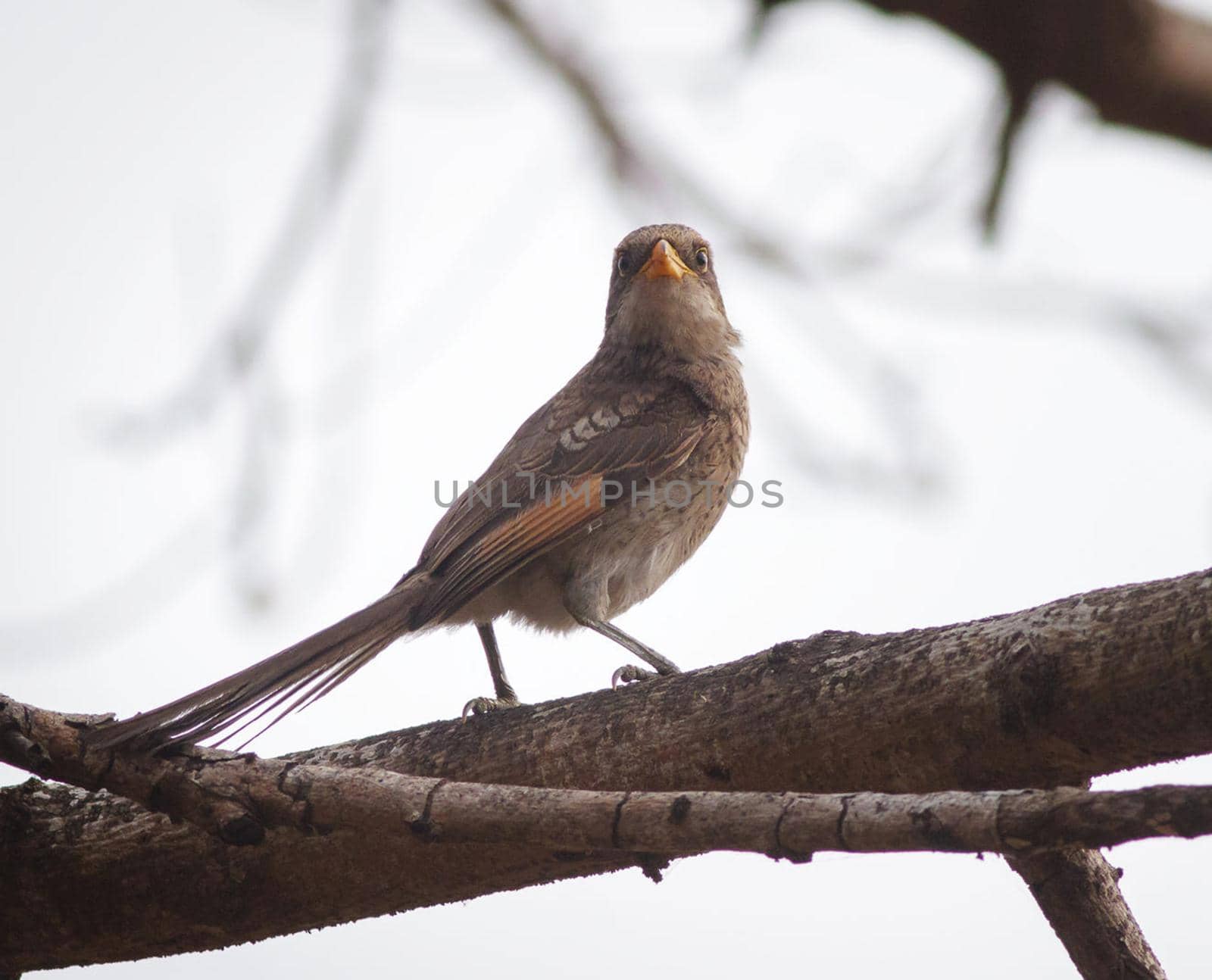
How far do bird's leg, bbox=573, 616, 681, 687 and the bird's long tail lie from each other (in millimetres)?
703

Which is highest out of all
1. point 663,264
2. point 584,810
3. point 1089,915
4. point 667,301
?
point 663,264

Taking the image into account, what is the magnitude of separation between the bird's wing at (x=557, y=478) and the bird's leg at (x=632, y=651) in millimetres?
359

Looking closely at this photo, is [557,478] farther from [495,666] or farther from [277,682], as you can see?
[277,682]

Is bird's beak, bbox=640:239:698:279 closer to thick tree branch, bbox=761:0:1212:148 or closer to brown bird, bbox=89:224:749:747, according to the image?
brown bird, bbox=89:224:749:747

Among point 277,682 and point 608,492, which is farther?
point 608,492

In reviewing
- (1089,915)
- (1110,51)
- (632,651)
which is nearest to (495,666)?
(632,651)

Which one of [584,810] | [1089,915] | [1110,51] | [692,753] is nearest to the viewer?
[1110,51]

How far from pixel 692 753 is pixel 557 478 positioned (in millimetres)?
2075

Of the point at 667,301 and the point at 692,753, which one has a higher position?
the point at 667,301

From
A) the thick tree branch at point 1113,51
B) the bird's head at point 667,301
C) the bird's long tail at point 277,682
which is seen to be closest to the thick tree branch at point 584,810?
the bird's long tail at point 277,682

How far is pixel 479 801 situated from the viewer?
2.65m

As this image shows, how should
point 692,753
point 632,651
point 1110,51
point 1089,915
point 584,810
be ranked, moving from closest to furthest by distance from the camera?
point 1110,51 → point 584,810 → point 1089,915 → point 692,753 → point 632,651

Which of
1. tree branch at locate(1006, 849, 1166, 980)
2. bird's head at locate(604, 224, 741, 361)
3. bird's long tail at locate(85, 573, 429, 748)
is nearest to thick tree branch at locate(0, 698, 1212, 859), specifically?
bird's long tail at locate(85, 573, 429, 748)

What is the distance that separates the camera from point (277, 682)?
3691 millimetres
